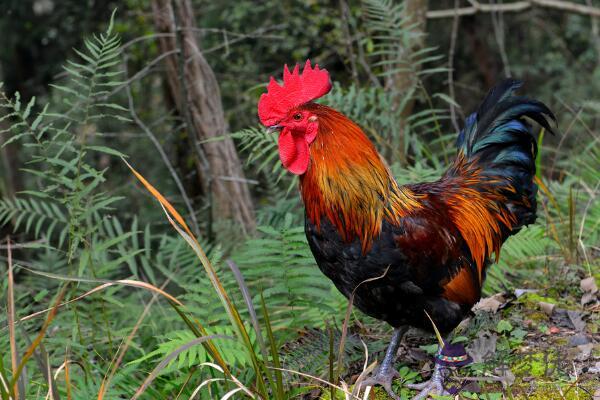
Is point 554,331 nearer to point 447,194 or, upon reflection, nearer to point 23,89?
point 447,194

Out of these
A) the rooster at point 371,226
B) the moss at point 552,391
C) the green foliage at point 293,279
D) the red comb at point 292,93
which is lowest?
the moss at point 552,391

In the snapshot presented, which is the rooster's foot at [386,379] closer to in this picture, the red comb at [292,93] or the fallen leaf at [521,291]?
the fallen leaf at [521,291]

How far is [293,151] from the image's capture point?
3266mm

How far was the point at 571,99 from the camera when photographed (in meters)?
9.30

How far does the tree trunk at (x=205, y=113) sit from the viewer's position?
598 cm

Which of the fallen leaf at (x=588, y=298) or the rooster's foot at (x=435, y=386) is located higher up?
the rooster's foot at (x=435, y=386)

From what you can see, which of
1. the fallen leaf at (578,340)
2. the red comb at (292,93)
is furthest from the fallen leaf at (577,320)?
the red comb at (292,93)

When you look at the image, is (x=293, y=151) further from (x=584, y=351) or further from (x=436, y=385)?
(x=584, y=351)

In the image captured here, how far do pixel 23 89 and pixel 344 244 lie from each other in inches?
300

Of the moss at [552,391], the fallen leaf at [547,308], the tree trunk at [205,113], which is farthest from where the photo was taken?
the tree trunk at [205,113]

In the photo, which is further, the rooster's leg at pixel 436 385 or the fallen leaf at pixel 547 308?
the fallen leaf at pixel 547 308

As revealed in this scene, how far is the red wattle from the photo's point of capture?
3.24 meters

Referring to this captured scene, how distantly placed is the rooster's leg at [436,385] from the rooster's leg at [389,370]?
14cm

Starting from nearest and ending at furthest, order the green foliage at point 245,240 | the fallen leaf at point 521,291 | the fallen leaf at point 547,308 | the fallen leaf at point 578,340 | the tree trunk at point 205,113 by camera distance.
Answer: the green foliage at point 245,240 → the fallen leaf at point 578,340 → the fallen leaf at point 547,308 → the fallen leaf at point 521,291 → the tree trunk at point 205,113
